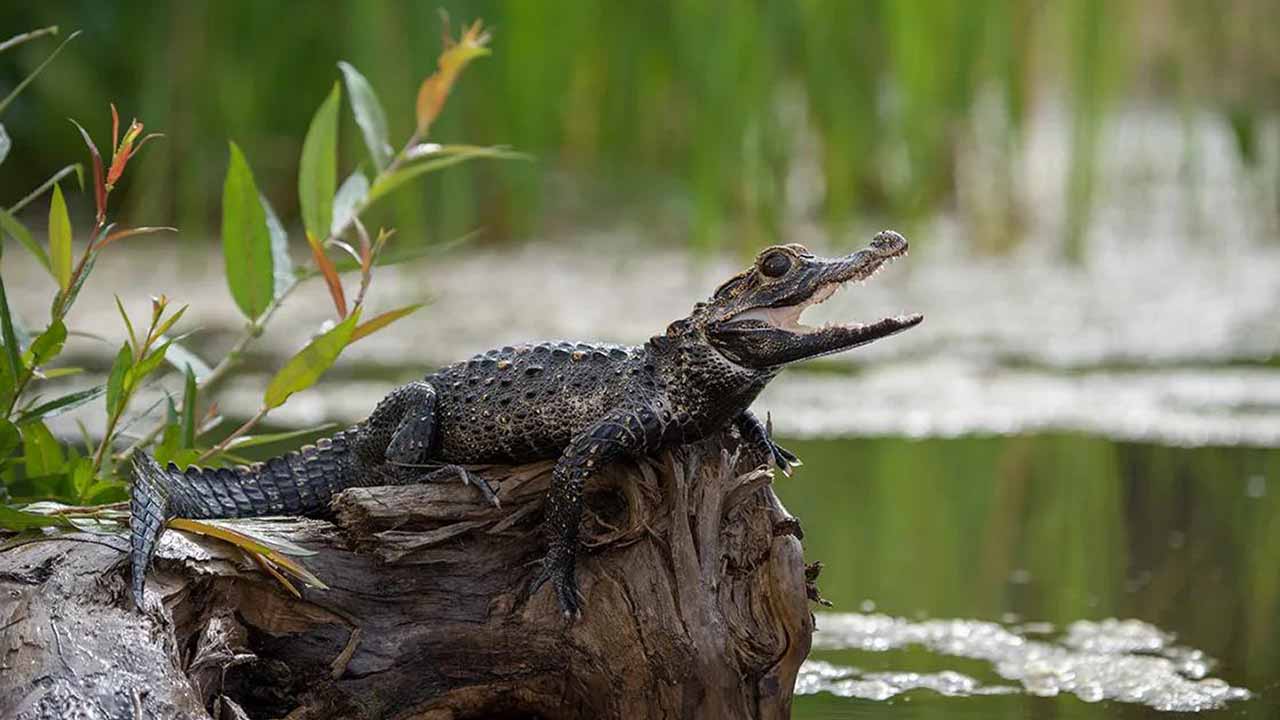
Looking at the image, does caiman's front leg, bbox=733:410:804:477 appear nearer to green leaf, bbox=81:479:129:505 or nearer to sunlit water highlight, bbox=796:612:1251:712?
sunlit water highlight, bbox=796:612:1251:712

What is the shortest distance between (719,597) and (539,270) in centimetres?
420

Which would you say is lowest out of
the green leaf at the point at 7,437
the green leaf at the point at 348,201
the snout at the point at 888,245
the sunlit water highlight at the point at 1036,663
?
the sunlit water highlight at the point at 1036,663

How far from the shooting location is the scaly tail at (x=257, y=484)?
6.72 feet

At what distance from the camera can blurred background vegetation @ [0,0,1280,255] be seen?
5574mm

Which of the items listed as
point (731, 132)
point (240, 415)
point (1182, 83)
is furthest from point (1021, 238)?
point (240, 415)

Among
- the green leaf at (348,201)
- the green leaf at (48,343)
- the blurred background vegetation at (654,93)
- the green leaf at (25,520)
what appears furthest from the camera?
the blurred background vegetation at (654,93)

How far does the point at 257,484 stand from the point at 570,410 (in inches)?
16.7

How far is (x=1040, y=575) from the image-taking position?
3170 millimetres

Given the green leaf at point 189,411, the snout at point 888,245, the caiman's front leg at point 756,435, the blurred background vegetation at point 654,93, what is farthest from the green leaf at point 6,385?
the blurred background vegetation at point 654,93

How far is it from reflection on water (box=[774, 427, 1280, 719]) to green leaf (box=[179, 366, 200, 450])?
36.1 inches

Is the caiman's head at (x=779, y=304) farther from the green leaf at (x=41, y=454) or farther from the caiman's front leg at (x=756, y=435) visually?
the green leaf at (x=41, y=454)

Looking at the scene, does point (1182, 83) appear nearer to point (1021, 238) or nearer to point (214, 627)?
point (1021, 238)

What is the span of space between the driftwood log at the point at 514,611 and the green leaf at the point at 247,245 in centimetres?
45

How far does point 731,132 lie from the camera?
18.4 feet
